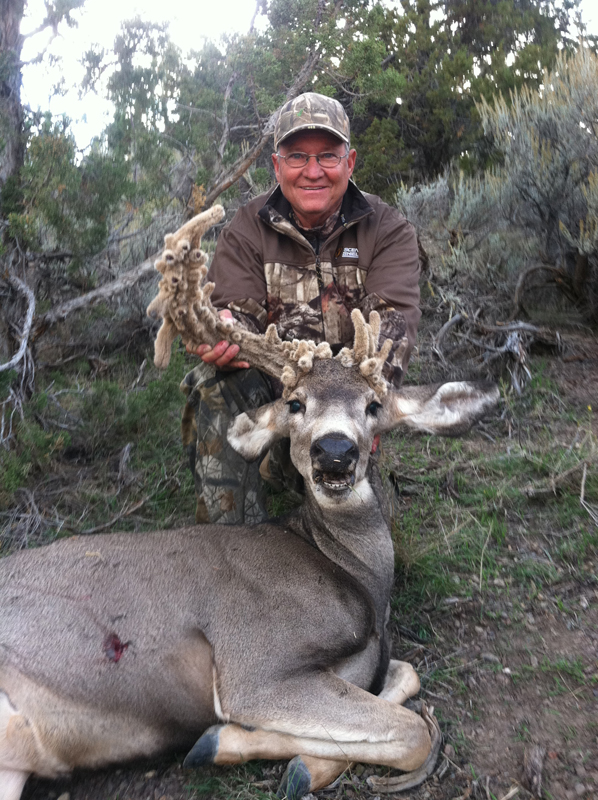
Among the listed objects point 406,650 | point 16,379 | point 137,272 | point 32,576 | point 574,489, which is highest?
point 137,272

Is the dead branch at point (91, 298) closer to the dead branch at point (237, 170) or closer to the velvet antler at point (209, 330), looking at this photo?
the dead branch at point (237, 170)

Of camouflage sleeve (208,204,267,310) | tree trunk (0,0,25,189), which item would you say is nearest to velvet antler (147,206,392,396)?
camouflage sleeve (208,204,267,310)

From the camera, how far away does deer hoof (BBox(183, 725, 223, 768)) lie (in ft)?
9.98

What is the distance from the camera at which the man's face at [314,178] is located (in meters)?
4.91

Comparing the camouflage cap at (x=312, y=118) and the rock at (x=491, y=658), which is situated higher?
the camouflage cap at (x=312, y=118)

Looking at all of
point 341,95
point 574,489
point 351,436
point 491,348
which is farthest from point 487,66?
point 351,436

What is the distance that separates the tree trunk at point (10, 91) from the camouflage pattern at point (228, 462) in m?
2.54

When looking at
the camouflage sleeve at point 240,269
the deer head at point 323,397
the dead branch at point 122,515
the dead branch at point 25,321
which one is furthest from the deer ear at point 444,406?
the dead branch at point 25,321

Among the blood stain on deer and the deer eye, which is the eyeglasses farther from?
the blood stain on deer

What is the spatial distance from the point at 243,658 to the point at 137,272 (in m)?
4.20

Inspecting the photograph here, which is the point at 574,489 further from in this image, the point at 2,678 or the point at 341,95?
the point at 341,95

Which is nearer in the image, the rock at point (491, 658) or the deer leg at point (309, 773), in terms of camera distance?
the deer leg at point (309, 773)

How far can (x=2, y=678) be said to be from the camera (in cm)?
294

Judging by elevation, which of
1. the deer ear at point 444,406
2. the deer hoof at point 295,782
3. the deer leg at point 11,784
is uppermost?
the deer ear at point 444,406
